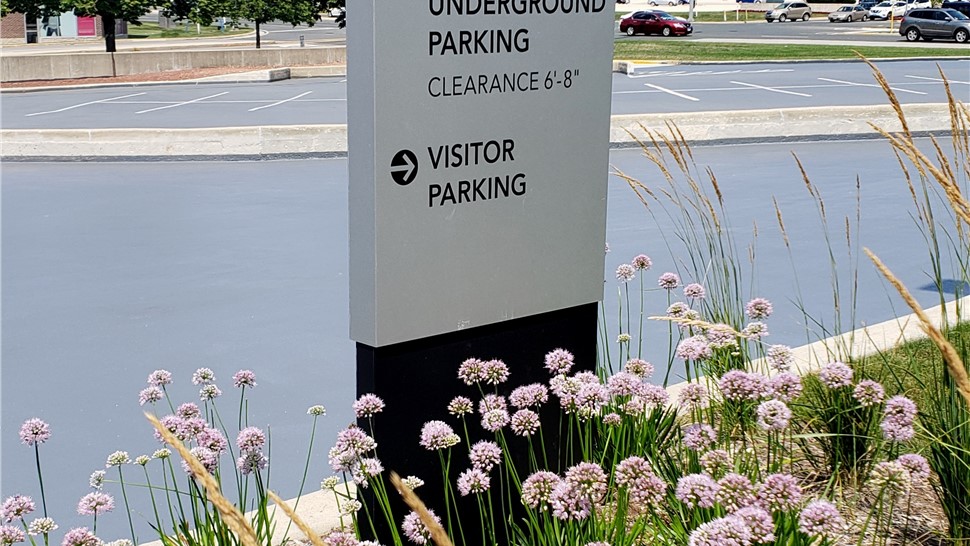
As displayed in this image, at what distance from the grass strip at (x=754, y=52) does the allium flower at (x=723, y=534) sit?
32.5 metres

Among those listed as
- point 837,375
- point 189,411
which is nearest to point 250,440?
point 189,411

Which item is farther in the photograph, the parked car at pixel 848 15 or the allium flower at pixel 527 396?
the parked car at pixel 848 15

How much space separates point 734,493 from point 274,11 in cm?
4475

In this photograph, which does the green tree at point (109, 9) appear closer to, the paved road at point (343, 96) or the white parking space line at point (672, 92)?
the paved road at point (343, 96)

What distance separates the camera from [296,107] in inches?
874

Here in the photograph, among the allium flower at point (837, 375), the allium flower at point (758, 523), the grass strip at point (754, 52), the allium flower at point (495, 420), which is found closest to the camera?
the allium flower at point (758, 523)

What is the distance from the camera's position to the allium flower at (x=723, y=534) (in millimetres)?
1979

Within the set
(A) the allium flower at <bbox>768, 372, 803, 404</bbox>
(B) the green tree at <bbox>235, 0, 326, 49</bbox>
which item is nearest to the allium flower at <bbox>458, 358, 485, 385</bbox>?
(A) the allium flower at <bbox>768, 372, 803, 404</bbox>

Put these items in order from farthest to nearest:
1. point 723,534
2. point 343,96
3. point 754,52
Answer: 1. point 754,52
2. point 343,96
3. point 723,534

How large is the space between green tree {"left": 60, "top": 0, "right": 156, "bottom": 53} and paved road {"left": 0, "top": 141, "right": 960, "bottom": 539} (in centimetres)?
2317

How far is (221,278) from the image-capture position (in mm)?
8914

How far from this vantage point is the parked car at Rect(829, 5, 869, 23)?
234 feet

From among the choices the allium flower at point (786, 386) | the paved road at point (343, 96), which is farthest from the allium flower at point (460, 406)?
the paved road at point (343, 96)

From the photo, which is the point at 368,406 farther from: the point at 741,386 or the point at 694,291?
the point at 694,291
